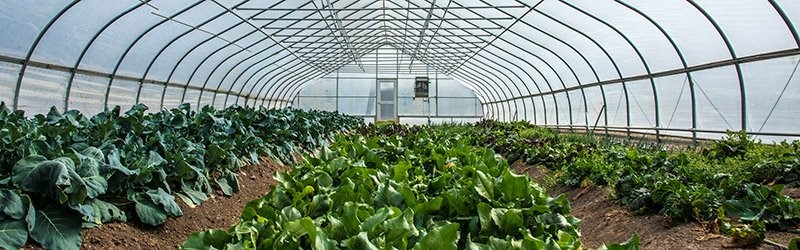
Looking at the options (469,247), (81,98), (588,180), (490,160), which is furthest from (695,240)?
(81,98)

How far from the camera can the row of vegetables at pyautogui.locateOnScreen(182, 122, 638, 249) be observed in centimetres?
208

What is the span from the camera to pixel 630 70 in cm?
1672

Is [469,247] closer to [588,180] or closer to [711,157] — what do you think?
[588,180]

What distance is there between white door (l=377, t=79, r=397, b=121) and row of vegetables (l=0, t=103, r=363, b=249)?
27.1 meters

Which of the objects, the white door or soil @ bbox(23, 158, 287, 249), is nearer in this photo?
soil @ bbox(23, 158, 287, 249)

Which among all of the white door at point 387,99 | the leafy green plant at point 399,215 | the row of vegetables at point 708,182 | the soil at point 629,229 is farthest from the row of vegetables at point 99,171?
the white door at point 387,99

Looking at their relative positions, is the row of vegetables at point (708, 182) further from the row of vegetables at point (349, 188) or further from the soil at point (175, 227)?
the soil at point (175, 227)

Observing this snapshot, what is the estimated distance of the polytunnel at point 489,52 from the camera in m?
11.3

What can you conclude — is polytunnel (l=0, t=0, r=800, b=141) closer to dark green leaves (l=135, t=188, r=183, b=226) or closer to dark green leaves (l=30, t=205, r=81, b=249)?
dark green leaves (l=135, t=188, r=183, b=226)

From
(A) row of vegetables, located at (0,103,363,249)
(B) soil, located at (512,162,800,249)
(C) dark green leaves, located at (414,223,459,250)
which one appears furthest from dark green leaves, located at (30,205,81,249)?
(B) soil, located at (512,162,800,249)

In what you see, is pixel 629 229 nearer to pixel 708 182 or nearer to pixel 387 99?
pixel 708 182

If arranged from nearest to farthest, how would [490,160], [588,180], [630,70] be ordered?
[490,160]
[588,180]
[630,70]

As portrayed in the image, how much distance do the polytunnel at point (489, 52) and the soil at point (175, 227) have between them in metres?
6.52

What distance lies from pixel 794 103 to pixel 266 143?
8.76 meters
